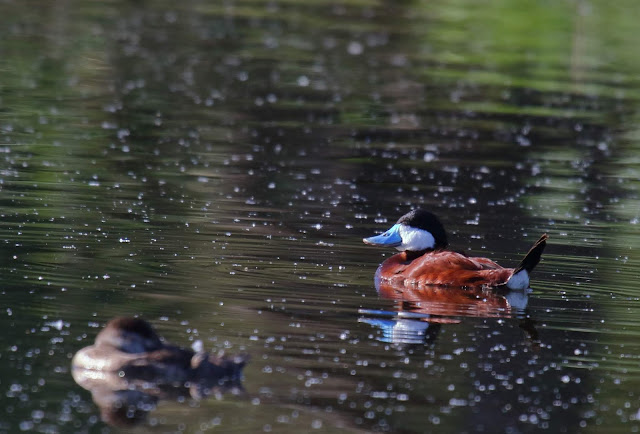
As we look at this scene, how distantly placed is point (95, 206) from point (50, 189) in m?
0.96

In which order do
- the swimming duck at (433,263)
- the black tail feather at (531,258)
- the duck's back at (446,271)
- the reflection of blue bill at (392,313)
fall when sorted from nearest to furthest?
the reflection of blue bill at (392,313) → the black tail feather at (531,258) → the swimming duck at (433,263) → the duck's back at (446,271)

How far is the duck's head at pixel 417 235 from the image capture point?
10789 millimetres

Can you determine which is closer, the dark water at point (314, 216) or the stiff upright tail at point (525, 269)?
the dark water at point (314, 216)

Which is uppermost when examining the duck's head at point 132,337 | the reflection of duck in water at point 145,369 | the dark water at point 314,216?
the duck's head at point 132,337

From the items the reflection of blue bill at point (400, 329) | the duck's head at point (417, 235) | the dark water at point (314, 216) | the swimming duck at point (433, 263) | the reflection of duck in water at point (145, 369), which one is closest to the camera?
the reflection of duck in water at point (145, 369)

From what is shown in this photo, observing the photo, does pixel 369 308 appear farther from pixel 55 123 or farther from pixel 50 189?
pixel 55 123

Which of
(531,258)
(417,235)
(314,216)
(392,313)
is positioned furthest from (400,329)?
(314,216)

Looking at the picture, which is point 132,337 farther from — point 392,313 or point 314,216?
point 314,216

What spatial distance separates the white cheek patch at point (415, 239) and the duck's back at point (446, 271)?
43cm

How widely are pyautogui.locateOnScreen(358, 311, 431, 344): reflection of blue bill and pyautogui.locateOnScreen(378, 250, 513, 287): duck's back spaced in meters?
1.20

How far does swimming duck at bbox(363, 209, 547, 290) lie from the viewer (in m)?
9.73

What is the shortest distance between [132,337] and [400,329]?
6.95ft

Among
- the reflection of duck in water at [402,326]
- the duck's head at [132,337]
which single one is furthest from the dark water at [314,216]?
the duck's head at [132,337]

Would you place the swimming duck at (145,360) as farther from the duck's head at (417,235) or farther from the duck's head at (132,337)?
the duck's head at (417,235)
